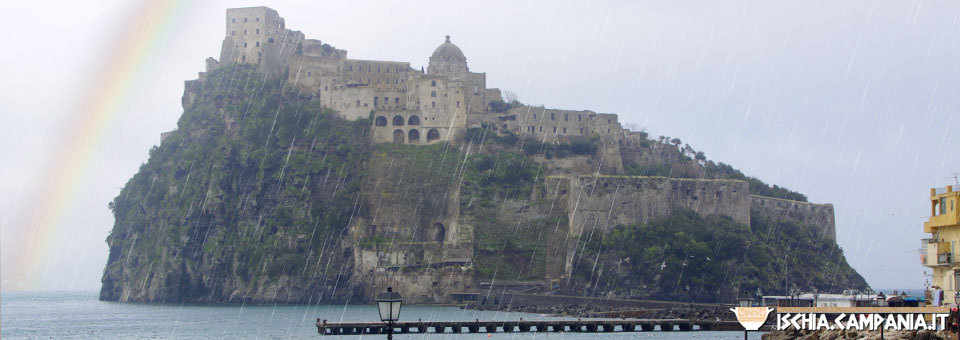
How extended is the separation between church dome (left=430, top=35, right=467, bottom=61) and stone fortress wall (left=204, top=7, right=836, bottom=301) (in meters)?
0.11

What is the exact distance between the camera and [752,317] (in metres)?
25.8

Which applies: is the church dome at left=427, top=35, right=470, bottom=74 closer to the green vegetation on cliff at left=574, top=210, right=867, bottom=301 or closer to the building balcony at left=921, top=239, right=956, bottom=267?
the green vegetation on cliff at left=574, top=210, right=867, bottom=301

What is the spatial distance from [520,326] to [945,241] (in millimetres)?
28808

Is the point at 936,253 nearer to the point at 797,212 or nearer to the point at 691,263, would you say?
the point at 691,263

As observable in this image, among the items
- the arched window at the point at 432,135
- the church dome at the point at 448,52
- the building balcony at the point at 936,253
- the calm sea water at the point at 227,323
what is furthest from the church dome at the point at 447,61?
the building balcony at the point at 936,253

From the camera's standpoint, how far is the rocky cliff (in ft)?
259

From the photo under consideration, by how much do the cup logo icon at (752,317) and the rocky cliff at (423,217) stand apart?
159ft

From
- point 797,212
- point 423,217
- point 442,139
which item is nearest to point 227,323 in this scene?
point 423,217

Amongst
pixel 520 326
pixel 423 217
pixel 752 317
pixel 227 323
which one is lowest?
pixel 227 323

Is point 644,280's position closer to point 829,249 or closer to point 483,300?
point 483,300

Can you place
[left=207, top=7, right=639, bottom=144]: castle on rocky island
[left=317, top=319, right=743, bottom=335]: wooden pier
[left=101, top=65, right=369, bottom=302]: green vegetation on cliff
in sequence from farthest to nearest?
[left=207, top=7, right=639, bottom=144]: castle on rocky island
[left=101, top=65, right=369, bottom=302]: green vegetation on cliff
[left=317, top=319, right=743, bottom=335]: wooden pier

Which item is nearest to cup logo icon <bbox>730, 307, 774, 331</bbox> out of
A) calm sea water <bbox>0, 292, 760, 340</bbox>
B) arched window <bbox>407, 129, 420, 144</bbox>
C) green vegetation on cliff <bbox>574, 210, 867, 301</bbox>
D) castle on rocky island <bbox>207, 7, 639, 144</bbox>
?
calm sea water <bbox>0, 292, 760, 340</bbox>

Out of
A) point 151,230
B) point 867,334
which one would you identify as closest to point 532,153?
point 151,230

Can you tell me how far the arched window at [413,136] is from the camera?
304 ft
